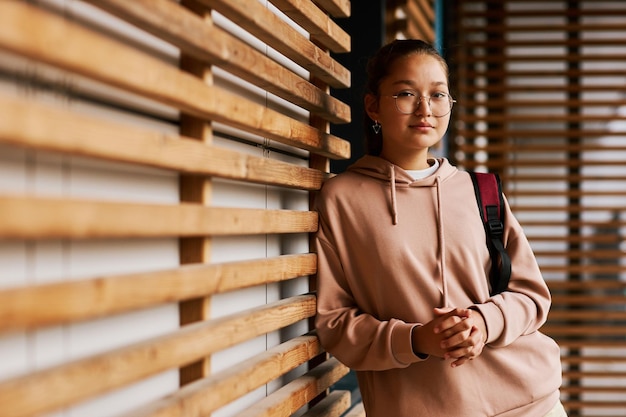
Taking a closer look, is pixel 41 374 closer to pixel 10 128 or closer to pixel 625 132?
pixel 10 128

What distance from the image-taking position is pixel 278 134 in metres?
1.73

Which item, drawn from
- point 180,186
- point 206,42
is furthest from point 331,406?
point 206,42

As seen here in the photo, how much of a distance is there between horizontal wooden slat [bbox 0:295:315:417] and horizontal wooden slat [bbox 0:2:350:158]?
32 cm

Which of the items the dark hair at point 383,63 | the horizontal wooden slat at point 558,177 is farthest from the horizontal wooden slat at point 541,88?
the dark hair at point 383,63

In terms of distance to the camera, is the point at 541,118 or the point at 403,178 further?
the point at 541,118

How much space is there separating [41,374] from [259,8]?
2.96 feet

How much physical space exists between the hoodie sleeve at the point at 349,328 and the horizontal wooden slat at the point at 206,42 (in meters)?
0.39

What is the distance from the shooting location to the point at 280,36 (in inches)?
67.4

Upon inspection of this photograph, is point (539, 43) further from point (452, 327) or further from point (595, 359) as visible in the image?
point (452, 327)

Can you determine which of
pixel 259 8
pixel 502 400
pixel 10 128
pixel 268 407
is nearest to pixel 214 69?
pixel 259 8

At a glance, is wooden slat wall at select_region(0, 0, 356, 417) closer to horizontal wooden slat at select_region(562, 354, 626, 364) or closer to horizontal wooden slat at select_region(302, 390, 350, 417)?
horizontal wooden slat at select_region(302, 390, 350, 417)

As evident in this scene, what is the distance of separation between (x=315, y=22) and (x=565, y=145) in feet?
11.7

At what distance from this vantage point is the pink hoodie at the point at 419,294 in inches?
75.9

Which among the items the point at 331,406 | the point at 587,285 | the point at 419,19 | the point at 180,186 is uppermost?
the point at 419,19
